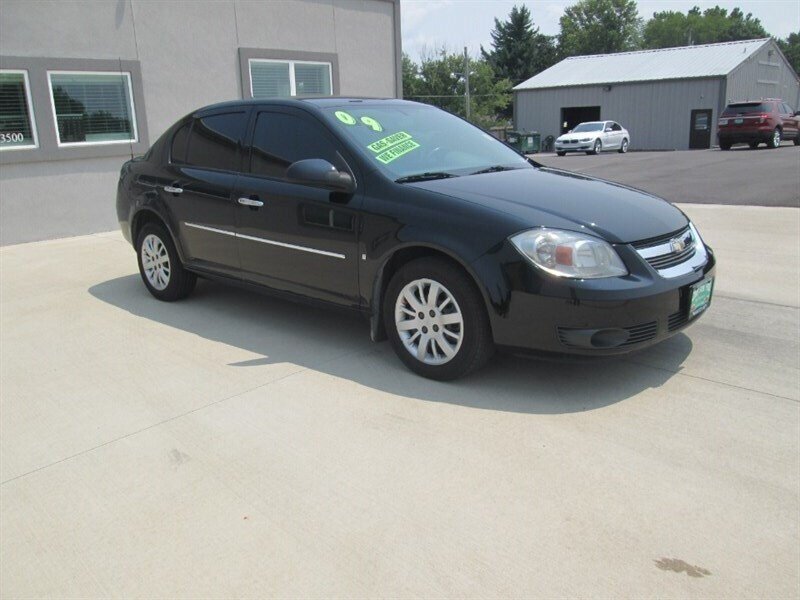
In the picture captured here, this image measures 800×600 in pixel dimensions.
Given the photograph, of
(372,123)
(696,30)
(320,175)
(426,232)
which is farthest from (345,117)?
(696,30)

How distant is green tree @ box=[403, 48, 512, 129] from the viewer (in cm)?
5906

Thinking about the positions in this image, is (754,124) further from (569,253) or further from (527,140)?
(569,253)

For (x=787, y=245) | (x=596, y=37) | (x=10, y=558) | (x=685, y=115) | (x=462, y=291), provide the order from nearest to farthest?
(x=10, y=558), (x=462, y=291), (x=787, y=245), (x=685, y=115), (x=596, y=37)

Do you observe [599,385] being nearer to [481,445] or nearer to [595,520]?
[481,445]

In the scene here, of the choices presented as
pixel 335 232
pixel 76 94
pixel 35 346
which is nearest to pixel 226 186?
pixel 335 232

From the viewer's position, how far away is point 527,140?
38.3m

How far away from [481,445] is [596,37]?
282 feet

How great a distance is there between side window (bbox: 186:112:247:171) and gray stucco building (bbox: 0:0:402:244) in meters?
4.87

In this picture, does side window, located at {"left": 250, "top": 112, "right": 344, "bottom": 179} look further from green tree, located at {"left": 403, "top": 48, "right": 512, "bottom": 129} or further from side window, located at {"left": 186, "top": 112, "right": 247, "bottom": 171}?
green tree, located at {"left": 403, "top": 48, "right": 512, "bottom": 129}

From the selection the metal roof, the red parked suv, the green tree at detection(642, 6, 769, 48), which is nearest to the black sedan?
the red parked suv

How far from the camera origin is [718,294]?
585cm

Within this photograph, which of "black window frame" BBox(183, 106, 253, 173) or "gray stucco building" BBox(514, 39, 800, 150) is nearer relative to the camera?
"black window frame" BBox(183, 106, 253, 173)

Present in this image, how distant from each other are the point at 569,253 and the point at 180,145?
3.57 meters

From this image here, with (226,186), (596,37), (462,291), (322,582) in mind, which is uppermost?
(596,37)
